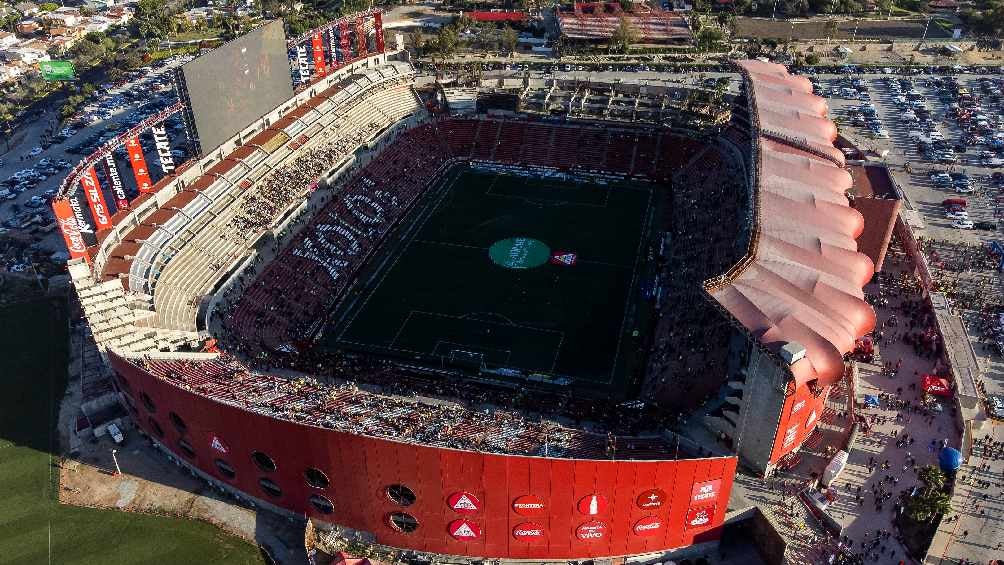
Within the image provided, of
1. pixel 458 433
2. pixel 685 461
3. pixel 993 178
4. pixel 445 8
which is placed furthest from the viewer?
pixel 445 8

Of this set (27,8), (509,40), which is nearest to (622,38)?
(509,40)

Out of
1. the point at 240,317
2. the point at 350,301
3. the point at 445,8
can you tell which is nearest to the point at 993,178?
the point at 350,301

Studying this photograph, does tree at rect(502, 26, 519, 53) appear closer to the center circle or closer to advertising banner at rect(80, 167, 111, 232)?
the center circle

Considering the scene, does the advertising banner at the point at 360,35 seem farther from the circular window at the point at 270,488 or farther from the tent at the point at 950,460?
the tent at the point at 950,460

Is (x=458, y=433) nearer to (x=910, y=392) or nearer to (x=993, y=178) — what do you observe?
(x=910, y=392)

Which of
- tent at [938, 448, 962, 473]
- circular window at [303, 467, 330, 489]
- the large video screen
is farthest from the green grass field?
tent at [938, 448, 962, 473]

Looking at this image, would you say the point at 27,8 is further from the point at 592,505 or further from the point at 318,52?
the point at 592,505
